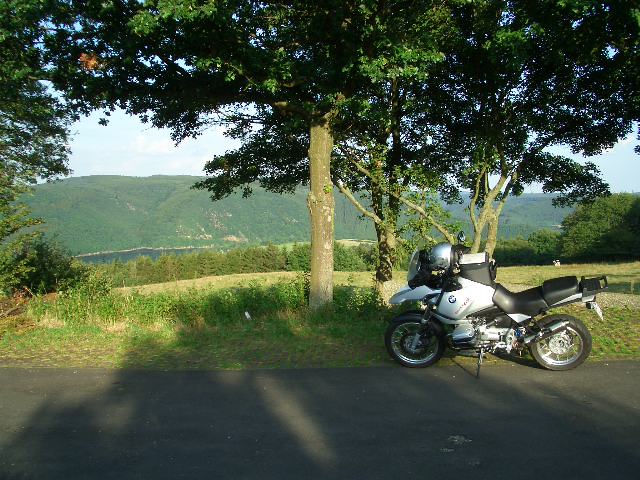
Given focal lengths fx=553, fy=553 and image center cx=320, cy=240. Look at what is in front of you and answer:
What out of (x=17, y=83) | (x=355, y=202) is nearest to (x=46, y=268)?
(x=17, y=83)

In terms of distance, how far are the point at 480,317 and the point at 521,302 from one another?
1.63 ft

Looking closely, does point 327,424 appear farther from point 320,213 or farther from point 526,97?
point 526,97

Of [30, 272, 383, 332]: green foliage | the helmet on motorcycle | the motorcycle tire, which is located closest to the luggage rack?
the motorcycle tire

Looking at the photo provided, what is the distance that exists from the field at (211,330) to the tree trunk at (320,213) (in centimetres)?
46

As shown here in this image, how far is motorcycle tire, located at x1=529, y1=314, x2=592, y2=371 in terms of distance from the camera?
6234mm

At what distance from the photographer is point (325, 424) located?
191 inches

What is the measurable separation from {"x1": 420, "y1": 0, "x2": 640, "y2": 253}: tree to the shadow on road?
→ 6436 millimetres

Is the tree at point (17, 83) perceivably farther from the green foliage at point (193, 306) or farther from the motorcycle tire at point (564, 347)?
the motorcycle tire at point (564, 347)

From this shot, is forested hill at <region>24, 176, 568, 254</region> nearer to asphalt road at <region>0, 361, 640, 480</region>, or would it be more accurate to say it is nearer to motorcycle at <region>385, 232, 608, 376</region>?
motorcycle at <region>385, 232, 608, 376</region>

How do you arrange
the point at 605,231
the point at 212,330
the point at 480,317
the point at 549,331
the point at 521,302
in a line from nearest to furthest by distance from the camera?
the point at 549,331, the point at 521,302, the point at 480,317, the point at 212,330, the point at 605,231

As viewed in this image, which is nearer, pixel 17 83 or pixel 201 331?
pixel 201 331

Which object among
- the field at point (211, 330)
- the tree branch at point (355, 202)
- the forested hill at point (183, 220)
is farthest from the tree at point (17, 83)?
the forested hill at point (183, 220)

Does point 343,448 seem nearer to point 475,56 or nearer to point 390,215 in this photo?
point 390,215

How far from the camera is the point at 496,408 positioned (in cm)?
509
